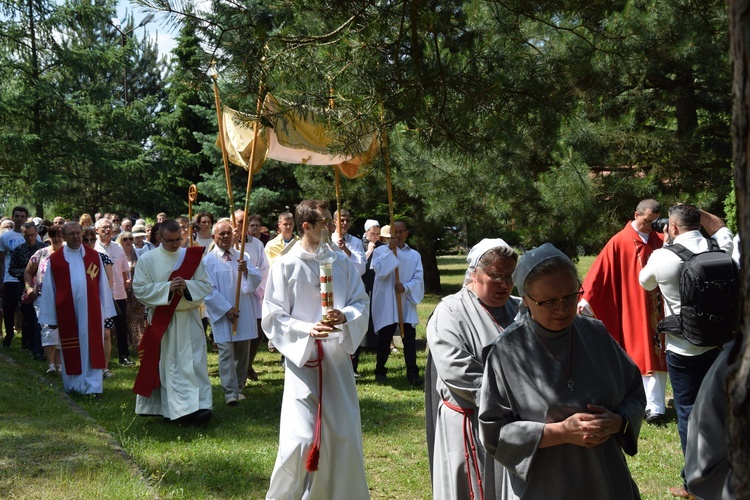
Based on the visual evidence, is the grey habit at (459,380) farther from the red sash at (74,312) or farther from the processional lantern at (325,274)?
the red sash at (74,312)

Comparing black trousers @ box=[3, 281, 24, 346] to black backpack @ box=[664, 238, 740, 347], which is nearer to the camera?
black backpack @ box=[664, 238, 740, 347]

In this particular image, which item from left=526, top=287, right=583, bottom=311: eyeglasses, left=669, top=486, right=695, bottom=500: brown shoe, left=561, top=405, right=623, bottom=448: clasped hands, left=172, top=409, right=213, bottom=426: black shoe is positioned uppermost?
left=526, top=287, right=583, bottom=311: eyeglasses

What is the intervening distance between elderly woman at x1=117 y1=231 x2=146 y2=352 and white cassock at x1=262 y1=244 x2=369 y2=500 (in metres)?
7.32

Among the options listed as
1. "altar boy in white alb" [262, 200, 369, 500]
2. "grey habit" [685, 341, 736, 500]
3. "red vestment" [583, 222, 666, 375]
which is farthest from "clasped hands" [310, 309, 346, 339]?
"red vestment" [583, 222, 666, 375]

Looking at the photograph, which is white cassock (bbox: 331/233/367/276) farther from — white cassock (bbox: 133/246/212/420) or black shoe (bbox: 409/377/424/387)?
white cassock (bbox: 133/246/212/420)

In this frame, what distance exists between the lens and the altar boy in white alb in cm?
552

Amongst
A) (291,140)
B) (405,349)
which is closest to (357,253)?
(405,349)

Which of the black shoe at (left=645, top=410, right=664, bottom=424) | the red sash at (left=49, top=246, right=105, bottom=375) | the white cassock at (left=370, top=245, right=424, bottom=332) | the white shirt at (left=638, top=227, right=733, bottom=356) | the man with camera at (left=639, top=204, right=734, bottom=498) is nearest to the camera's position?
the man with camera at (left=639, top=204, right=734, bottom=498)

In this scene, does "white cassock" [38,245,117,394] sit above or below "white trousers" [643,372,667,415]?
above

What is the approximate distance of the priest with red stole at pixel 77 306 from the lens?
955 cm

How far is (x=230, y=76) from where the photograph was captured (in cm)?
484

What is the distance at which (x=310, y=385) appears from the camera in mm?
5664

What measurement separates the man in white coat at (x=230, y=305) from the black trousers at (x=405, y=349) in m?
1.75

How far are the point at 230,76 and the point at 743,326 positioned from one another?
3.76 m
